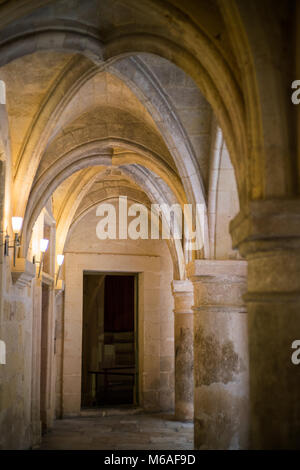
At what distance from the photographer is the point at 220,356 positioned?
241 inches

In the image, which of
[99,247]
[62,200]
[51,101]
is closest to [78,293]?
[99,247]

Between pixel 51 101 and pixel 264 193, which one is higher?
pixel 51 101

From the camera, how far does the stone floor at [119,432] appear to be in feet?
25.8

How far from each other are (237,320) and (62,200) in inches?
217

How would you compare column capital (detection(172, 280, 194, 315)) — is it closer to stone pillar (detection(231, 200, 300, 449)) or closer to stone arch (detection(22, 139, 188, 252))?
stone arch (detection(22, 139, 188, 252))

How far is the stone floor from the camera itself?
7849mm

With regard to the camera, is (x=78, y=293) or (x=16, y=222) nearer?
(x=16, y=222)

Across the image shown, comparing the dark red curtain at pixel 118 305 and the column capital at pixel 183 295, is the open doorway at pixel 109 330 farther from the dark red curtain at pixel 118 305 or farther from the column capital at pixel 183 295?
the column capital at pixel 183 295

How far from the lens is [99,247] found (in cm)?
1198

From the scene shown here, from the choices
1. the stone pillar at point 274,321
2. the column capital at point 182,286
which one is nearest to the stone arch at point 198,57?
the stone pillar at point 274,321

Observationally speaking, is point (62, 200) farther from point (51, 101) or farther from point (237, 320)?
point (237, 320)

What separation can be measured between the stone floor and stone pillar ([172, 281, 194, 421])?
1.07 ft

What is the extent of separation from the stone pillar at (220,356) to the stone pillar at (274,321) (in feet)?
8.90

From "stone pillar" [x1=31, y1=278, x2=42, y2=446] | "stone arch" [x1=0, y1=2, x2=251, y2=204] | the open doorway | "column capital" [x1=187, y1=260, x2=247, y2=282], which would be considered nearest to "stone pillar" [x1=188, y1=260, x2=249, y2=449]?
"column capital" [x1=187, y1=260, x2=247, y2=282]
